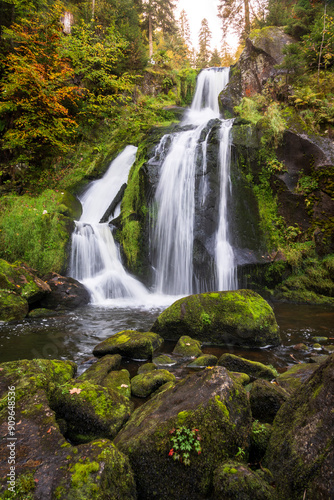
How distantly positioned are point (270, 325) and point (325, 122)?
9.08 m

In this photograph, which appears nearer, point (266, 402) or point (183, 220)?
point (266, 402)

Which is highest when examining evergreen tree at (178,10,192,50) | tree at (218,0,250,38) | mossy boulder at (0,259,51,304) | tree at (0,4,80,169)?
evergreen tree at (178,10,192,50)

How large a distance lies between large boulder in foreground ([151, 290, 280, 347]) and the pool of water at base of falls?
219mm

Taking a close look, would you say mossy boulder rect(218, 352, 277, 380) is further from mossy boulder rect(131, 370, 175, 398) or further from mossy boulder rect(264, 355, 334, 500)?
mossy boulder rect(264, 355, 334, 500)

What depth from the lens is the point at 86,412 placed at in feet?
9.12

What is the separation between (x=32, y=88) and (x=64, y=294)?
7814 mm

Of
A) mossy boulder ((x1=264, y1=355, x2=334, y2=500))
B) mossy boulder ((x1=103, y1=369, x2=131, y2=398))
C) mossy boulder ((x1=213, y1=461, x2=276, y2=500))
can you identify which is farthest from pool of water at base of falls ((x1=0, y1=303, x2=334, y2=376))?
mossy boulder ((x1=213, y1=461, x2=276, y2=500))

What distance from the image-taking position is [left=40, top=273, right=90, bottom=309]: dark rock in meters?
8.29

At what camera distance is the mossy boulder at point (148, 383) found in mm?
3709

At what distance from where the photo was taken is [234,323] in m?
5.58

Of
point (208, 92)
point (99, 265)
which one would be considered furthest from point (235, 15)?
A: point (99, 265)

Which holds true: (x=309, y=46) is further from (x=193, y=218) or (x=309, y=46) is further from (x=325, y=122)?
(x=193, y=218)

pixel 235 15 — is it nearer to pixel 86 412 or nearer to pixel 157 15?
pixel 157 15

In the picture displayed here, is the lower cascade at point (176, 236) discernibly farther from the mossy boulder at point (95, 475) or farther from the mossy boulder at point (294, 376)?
the mossy boulder at point (95, 475)
